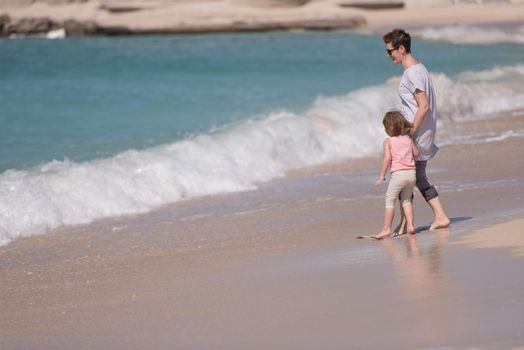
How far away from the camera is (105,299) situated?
6676 millimetres

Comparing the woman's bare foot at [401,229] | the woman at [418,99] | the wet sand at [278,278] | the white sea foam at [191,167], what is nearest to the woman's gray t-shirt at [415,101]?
the woman at [418,99]

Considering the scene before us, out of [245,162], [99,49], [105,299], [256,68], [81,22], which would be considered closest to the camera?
[105,299]

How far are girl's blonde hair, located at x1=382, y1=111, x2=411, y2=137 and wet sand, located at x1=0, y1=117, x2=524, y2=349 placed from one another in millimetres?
718

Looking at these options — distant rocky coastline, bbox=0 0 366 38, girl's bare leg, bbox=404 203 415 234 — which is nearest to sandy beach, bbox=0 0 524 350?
girl's bare leg, bbox=404 203 415 234

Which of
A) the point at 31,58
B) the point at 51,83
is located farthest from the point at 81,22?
the point at 51,83

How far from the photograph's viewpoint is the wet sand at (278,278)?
5.53 meters

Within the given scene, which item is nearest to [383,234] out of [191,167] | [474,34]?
[191,167]

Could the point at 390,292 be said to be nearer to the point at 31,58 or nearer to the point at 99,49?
the point at 31,58

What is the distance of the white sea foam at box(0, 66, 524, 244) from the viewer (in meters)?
10.2

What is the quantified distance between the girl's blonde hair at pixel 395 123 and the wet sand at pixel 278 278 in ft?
2.35

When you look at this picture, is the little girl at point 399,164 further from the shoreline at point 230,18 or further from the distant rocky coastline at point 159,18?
the distant rocky coastline at point 159,18

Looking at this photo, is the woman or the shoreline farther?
the shoreline

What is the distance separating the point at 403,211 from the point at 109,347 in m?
3.00

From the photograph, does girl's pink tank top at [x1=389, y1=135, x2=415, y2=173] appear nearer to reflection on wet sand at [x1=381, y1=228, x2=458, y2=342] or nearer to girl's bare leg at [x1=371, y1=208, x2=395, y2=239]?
girl's bare leg at [x1=371, y1=208, x2=395, y2=239]
